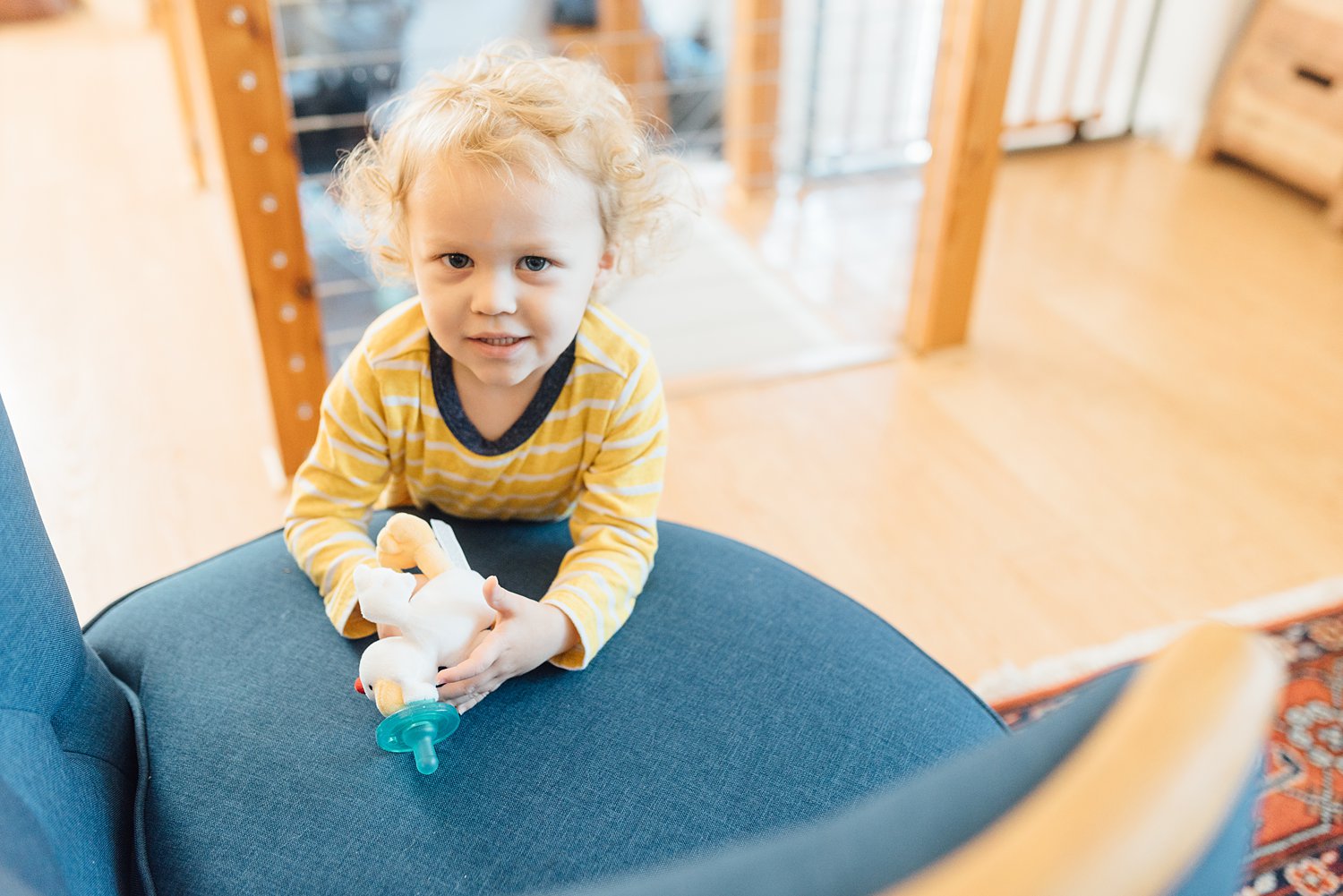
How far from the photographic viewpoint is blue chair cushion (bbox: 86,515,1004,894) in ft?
2.28

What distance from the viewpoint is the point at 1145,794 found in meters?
0.28

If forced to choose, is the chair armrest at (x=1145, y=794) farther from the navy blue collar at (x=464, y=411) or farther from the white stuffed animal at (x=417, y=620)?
the navy blue collar at (x=464, y=411)

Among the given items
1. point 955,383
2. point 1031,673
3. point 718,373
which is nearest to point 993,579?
point 1031,673

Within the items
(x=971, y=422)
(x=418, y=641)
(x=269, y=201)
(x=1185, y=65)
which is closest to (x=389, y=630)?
(x=418, y=641)

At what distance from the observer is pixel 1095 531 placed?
5.10 feet

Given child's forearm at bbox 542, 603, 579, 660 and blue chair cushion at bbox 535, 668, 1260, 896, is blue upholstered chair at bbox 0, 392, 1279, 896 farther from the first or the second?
blue chair cushion at bbox 535, 668, 1260, 896

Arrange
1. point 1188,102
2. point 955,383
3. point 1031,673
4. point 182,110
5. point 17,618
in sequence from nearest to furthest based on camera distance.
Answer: point 17,618 → point 1031,673 → point 955,383 → point 182,110 → point 1188,102

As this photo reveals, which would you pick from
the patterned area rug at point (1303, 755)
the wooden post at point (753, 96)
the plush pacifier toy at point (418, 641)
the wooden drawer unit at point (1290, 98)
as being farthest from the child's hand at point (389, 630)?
the wooden drawer unit at point (1290, 98)

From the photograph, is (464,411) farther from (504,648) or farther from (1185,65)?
(1185,65)

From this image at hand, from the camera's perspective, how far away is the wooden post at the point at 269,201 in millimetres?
1256

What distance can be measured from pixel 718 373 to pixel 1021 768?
1534 mm

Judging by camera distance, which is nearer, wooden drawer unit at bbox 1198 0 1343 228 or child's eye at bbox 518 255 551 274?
child's eye at bbox 518 255 551 274

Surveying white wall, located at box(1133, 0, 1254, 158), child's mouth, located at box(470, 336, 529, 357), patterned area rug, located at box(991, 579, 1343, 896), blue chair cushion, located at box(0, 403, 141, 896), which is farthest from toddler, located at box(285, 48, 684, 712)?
white wall, located at box(1133, 0, 1254, 158)

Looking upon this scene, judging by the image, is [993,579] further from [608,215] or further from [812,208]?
[812,208]
